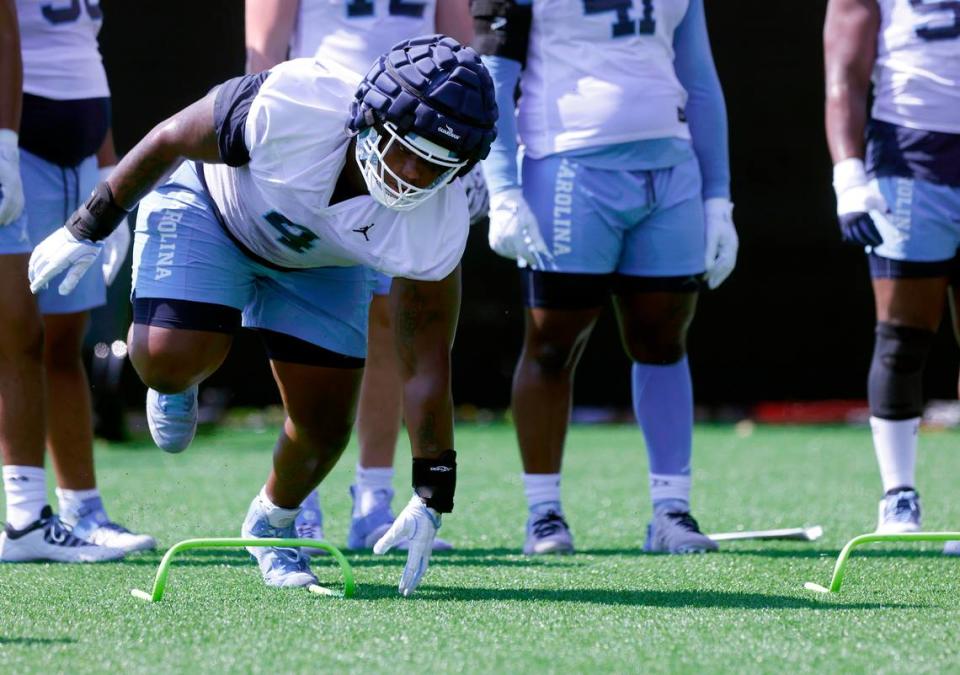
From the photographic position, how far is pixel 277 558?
3.43m

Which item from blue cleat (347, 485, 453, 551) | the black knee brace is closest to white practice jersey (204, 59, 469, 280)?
blue cleat (347, 485, 453, 551)

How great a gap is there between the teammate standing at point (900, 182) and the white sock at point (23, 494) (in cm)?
237

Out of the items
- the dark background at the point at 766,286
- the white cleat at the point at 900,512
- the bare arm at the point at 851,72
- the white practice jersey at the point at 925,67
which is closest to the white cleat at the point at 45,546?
the white cleat at the point at 900,512

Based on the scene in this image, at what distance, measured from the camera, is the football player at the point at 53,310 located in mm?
3902

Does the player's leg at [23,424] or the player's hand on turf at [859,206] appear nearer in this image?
the player's leg at [23,424]

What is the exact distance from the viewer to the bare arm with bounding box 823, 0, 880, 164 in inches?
170

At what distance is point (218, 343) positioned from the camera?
335cm

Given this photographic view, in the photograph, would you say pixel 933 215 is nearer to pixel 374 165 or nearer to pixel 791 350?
pixel 374 165

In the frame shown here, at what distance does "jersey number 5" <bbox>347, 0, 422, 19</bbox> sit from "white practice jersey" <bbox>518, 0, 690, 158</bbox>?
1.14 ft

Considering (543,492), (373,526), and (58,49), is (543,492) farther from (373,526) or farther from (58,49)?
(58,49)

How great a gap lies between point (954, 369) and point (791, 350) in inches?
38.3

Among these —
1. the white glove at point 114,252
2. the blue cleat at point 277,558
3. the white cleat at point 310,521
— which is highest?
the white glove at point 114,252

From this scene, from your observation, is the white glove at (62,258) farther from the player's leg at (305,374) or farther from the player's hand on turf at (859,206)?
the player's hand on turf at (859,206)

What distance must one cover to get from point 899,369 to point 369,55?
5.93ft
